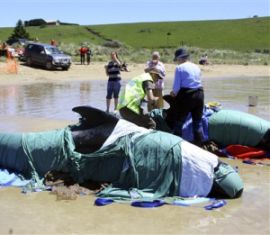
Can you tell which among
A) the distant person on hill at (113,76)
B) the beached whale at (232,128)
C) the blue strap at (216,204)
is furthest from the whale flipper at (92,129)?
the distant person on hill at (113,76)

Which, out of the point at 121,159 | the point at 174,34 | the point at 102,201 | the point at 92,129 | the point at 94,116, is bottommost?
the point at 102,201

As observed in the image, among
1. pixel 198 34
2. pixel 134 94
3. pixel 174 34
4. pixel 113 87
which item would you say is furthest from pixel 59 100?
pixel 198 34

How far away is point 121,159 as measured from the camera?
745 cm

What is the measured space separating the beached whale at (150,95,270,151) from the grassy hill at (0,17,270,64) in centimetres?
7529

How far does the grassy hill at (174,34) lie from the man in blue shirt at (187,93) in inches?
2988

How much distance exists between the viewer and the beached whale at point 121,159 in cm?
721

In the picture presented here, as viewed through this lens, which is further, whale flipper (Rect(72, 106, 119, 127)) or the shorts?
the shorts

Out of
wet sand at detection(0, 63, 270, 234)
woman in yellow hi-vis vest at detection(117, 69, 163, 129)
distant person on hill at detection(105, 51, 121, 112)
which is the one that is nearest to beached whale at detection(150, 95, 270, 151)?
woman in yellow hi-vis vest at detection(117, 69, 163, 129)

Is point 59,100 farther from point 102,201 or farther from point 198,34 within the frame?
point 198,34

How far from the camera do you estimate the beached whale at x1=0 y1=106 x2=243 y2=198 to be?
7.21 metres

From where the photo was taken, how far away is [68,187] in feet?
24.6

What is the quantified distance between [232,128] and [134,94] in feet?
7.68

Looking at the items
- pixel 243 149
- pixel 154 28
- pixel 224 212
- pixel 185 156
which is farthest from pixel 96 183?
pixel 154 28

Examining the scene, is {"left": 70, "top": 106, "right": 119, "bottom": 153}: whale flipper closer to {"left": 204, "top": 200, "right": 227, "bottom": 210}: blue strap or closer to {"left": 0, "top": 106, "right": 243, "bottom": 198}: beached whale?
{"left": 0, "top": 106, "right": 243, "bottom": 198}: beached whale
